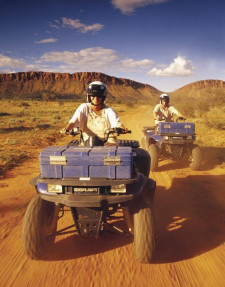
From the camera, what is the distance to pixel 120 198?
264 centimetres

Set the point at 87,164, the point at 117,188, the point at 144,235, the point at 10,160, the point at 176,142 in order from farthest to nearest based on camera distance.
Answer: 1. the point at 10,160
2. the point at 176,142
3. the point at 144,235
4. the point at 117,188
5. the point at 87,164

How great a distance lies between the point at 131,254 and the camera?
3.15 meters

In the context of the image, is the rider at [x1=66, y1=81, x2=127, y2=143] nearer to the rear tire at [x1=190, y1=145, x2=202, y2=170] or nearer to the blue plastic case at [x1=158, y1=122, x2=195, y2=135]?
the blue plastic case at [x1=158, y1=122, x2=195, y2=135]

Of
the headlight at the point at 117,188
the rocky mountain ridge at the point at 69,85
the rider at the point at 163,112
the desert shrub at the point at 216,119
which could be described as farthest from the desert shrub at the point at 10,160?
the rocky mountain ridge at the point at 69,85

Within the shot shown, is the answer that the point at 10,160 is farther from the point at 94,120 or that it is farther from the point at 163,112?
the point at 163,112

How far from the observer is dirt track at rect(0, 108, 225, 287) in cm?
273

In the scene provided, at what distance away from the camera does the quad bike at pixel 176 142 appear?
6809 mm

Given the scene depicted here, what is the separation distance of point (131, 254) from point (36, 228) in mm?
1307

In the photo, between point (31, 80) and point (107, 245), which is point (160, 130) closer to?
point (107, 245)

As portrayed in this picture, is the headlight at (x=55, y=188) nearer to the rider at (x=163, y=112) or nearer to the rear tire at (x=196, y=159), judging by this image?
the rear tire at (x=196, y=159)

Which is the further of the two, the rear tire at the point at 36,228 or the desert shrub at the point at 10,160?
the desert shrub at the point at 10,160

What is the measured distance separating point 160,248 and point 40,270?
5.29ft

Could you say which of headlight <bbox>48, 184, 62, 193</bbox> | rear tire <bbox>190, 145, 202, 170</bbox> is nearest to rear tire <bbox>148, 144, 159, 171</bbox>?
rear tire <bbox>190, 145, 202, 170</bbox>

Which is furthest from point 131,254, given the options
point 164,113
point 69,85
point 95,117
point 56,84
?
point 56,84
